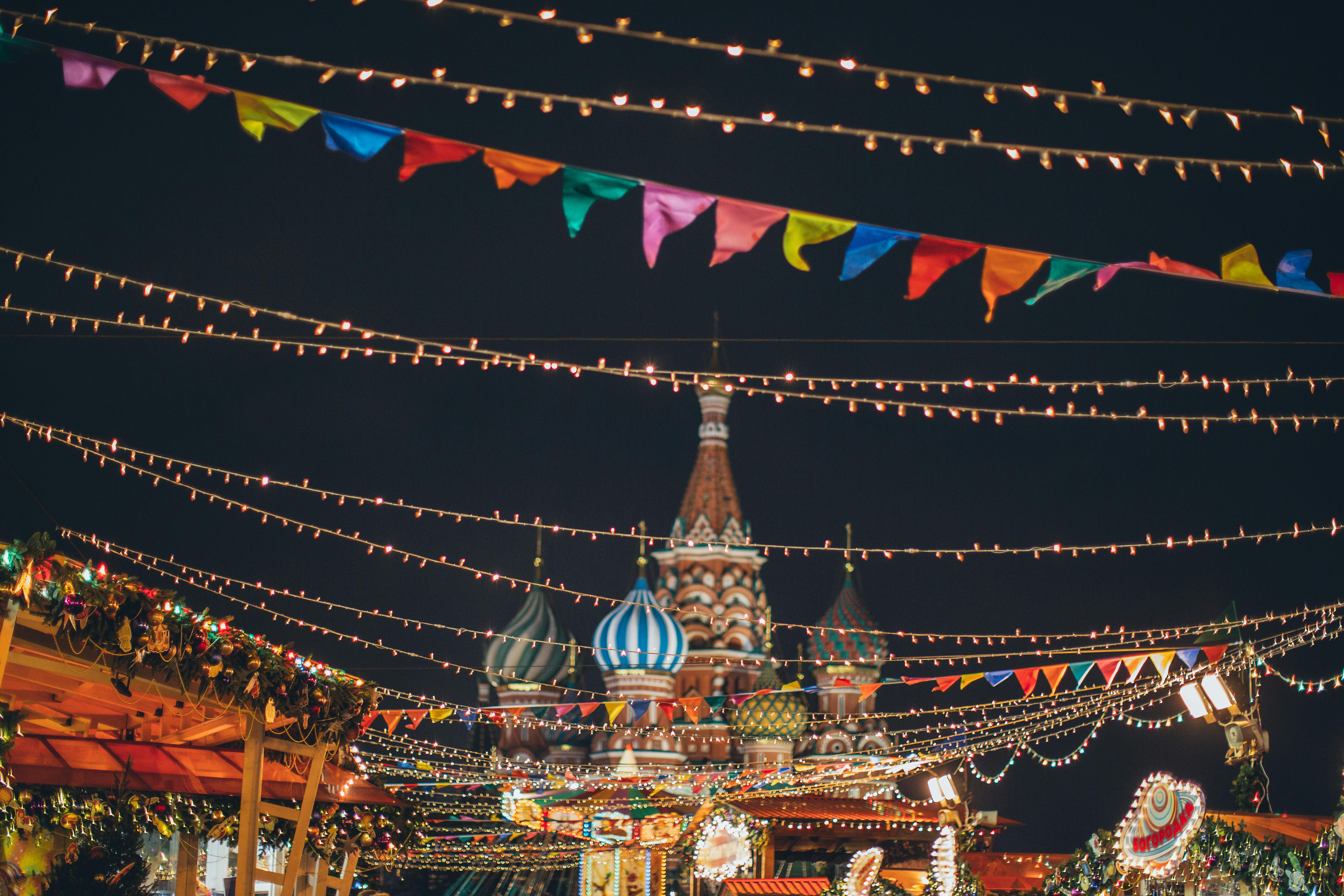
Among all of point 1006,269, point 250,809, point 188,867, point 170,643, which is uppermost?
point 1006,269

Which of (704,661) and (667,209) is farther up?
(704,661)

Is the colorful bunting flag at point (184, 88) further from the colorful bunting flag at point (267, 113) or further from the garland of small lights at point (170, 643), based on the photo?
the garland of small lights at point (170, 643)

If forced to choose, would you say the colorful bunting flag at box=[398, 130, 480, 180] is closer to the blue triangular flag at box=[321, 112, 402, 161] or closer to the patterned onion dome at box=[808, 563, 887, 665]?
the blue triangular flag at box=[321, 112, 402, 161]

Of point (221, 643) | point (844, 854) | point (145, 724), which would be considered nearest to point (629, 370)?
point (221, 643)

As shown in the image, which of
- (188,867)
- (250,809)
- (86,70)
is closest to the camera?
(86,70)

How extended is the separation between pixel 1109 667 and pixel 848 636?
3196cm

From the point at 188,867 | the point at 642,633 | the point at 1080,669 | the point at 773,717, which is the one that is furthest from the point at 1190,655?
the point at 773,717

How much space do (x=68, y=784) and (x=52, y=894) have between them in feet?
2.37

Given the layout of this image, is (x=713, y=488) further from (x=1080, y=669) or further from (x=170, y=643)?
(x=170, y=643)

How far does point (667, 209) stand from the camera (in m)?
6.96

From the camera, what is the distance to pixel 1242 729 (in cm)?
1628

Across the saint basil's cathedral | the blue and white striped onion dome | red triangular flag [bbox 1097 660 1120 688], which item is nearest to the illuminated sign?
red triangular flag [bbox 1097 660 1120 688]

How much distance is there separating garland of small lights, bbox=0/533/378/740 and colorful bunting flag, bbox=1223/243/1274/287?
6.05m

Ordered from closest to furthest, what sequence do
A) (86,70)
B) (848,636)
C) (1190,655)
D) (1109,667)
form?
(86,70) → (1190,655) → (1109,667) → (848,636)
